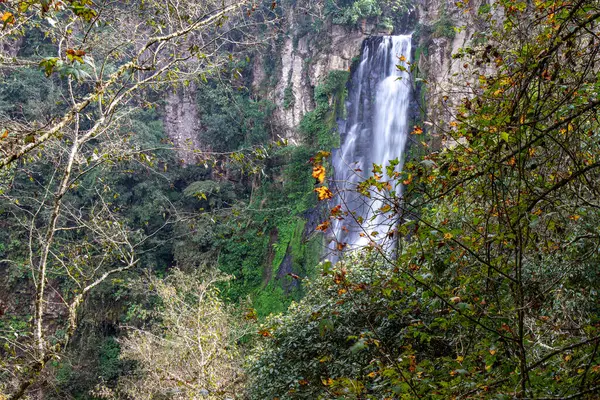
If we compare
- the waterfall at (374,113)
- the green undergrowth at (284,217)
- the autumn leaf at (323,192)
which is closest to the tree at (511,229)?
the autumn leaf at (323,192)

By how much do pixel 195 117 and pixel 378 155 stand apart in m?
8.96

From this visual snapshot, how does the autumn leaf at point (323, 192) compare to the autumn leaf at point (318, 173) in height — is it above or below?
below

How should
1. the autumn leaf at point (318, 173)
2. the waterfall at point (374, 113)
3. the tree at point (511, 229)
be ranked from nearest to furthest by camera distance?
the tree at point (511, 229), the autumn leaf at point (318, 173), the waterfall at point (374, 113)

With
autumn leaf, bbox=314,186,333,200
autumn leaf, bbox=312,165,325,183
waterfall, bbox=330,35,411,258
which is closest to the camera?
autumn leaf, bbox=312,165,325,183

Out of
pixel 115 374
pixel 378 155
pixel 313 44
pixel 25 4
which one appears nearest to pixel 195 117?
pixel 313 44

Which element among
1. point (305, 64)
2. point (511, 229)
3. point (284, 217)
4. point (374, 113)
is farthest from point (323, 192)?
point (305, 64)

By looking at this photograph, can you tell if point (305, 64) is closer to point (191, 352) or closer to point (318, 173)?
point (191, 352)

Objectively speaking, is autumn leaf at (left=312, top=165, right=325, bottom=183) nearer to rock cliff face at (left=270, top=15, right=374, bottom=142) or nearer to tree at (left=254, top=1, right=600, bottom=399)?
tree at (left=254, top=1, right=600, bottom=399)

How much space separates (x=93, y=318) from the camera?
1423 cm

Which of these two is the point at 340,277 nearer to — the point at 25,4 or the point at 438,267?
the point at 438,267

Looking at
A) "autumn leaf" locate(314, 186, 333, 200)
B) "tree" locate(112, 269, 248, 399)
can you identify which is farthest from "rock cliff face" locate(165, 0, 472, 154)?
"autumn leaf" locate(314, 186, 333, 200)

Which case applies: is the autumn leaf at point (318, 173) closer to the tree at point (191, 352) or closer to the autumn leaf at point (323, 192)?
the autumn leaf at point (323, 192)

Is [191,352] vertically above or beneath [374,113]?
beneath

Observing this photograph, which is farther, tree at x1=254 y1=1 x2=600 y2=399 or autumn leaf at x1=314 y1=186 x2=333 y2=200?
autumn leaf at x1=314 y1=186 x2=333 y2=200
